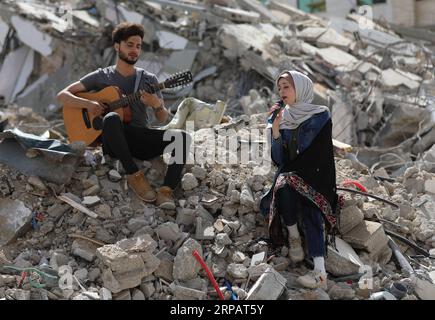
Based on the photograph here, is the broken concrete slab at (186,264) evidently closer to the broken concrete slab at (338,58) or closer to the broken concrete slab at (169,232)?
the broken concrete slab at (169,232)

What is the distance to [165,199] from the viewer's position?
4.43 metres

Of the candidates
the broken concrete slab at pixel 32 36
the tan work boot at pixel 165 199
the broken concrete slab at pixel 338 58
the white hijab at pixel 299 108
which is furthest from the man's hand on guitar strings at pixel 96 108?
the broken concrete slab at pixel 32 36

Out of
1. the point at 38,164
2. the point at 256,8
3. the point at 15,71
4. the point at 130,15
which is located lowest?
the point at 15,71

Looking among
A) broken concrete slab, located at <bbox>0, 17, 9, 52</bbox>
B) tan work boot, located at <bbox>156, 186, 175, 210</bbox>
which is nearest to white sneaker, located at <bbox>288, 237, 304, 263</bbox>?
tan work boot, located at <bbox>156, 186, 175, 210</bbox>

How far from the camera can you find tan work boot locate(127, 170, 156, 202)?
446 centimetres

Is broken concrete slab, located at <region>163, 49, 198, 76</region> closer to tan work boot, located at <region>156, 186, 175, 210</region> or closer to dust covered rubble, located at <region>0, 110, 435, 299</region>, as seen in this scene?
dust covered rubble, located at <region>0, 110, 435, 299</region>

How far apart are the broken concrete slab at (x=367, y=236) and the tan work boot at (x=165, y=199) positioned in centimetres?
132

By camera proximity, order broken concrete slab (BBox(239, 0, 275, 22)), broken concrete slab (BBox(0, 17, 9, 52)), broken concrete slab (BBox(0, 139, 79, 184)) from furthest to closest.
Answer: broken concrete slab (BBox(239, 0, 275, 22)) < broken concrete slab (BBox(0, 17, 9, 52)) < broken concrete slab (BBox(0, 139, 79, 184))

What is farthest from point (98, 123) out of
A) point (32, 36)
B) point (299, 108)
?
point (32, 36)

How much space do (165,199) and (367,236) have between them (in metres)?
1.52

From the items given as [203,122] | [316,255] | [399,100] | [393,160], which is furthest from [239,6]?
[316,255]

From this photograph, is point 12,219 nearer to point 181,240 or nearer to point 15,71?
point 181,240

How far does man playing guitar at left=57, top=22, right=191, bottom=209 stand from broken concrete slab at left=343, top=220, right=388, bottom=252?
1.37 m
